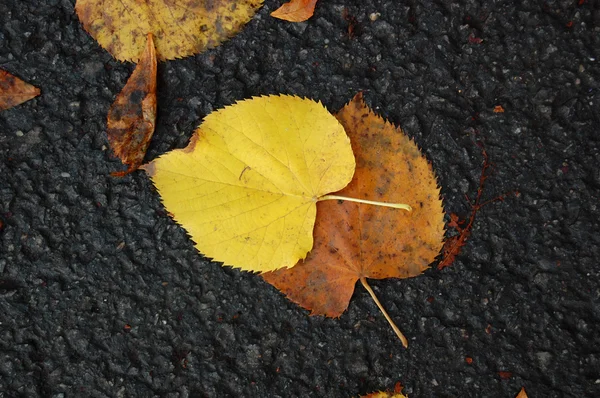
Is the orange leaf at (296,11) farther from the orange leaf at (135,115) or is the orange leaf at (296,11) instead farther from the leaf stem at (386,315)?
the leaf stem at (386,315)

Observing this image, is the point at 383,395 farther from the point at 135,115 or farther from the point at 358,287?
the point at 135,115

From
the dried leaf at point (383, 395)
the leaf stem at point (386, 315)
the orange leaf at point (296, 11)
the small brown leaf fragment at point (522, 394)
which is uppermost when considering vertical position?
the orange leaf at point (296, 11)

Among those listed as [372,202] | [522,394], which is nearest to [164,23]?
[372,202]

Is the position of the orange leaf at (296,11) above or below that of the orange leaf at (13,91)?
above

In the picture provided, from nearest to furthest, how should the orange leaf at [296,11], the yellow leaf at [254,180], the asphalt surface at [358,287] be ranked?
the yellow leaf at [254,180], the asphalt surface at [358,287], the orange leaf at [296,11]

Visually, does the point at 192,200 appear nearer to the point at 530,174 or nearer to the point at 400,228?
the point at 400,228

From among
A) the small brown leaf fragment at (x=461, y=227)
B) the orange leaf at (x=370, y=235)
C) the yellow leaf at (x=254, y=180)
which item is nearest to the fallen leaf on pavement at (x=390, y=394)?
the orange leaf at (x=370, y=235)

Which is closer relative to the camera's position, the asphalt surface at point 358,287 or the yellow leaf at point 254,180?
the yellow leaf at point 254,180
